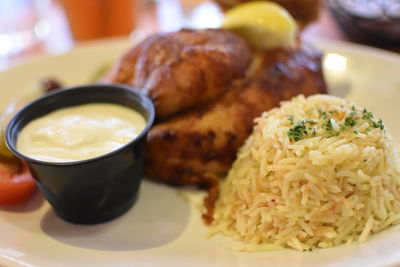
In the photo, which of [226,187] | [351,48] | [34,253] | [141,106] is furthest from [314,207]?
[351,48]

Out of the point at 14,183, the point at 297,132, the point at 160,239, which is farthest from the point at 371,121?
the point at 14,183

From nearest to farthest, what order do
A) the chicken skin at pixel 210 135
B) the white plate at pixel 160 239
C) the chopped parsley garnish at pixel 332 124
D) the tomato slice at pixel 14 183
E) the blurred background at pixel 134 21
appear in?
the white plate at pixel 160 239 < the chopped parsley garnish at pixel 332 124 < the tomato slice at pixel 14 183 < the chicken skin at pixel 210 135 < the blurred background at pixel 134 21

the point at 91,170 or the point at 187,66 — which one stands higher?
the point at 187,66

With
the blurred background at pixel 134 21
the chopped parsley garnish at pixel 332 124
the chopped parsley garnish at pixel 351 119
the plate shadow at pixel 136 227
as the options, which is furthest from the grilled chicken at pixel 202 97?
the blurred background at pixel 134 21

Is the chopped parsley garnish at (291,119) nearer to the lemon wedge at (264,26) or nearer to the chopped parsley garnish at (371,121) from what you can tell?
the chopped parsley garnish at (371,121)

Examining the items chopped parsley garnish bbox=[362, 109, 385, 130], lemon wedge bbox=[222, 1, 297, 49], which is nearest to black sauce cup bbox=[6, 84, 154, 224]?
lemon wedge bbox=[222, 1, 297, 49]

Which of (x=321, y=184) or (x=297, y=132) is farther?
(x=297, y=132)

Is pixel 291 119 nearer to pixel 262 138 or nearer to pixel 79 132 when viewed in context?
pixel 262 138
